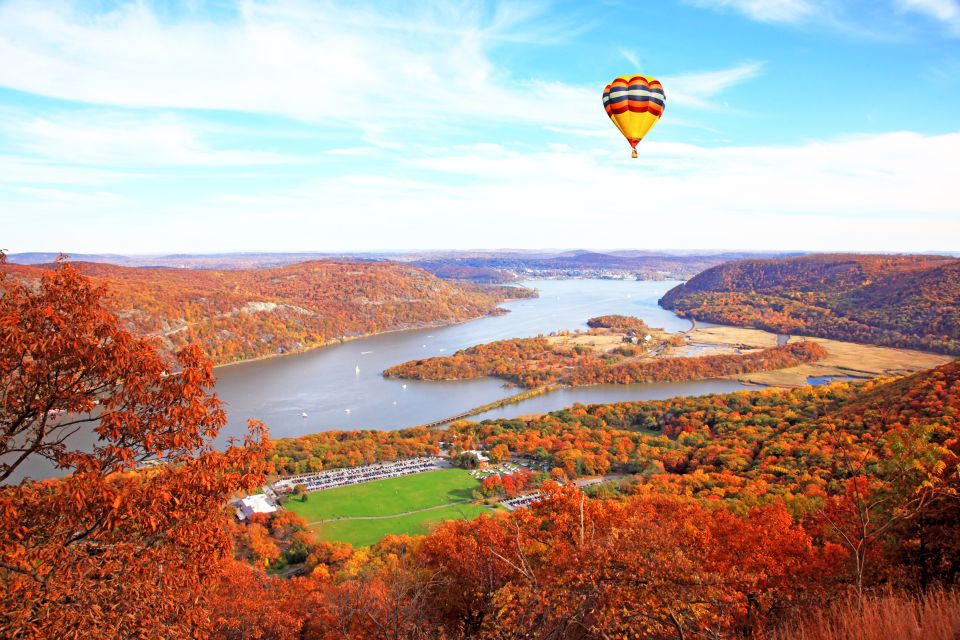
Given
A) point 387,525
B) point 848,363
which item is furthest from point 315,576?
point 848,363

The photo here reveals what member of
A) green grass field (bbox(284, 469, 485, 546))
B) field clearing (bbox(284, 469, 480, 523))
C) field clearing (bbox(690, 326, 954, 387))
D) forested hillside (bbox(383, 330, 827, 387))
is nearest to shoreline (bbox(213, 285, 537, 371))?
forested hillside (bbox(383, 330, 827, 387))

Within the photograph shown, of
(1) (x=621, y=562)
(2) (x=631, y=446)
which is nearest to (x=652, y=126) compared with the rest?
(1) (x=621, y=562)

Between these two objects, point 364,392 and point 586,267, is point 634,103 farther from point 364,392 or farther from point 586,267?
point 586,267

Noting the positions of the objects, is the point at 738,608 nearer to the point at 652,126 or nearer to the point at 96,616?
the point at 96,616

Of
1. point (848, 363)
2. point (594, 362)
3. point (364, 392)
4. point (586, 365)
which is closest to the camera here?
point (364, 392)

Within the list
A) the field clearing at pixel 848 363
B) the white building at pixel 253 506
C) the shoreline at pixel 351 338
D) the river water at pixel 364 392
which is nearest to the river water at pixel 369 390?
the river water at pixel 364 392
